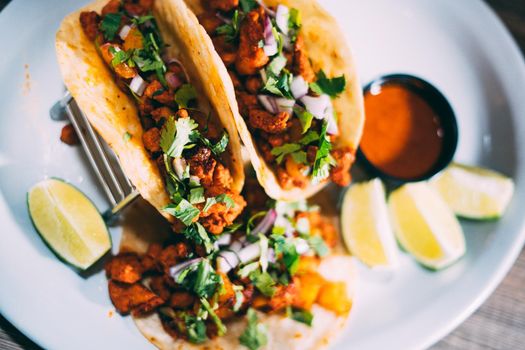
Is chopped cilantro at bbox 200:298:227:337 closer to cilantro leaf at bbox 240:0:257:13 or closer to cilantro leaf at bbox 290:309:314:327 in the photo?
cilantro leaf at bbox 290:309:314:327

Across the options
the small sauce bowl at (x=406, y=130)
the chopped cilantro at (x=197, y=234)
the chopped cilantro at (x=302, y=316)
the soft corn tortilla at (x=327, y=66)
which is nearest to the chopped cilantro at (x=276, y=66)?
the soft corn tortilla at (x=327, y=66)

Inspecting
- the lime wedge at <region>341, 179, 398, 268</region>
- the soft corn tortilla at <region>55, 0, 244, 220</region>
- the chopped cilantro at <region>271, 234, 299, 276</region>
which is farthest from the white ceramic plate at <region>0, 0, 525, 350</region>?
the chopped cilantro at <region>271, 234, 299, 276</region>

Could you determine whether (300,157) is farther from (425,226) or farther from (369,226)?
(425,226)

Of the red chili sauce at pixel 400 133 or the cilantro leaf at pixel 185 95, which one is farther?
the red chili sauce at pixel 400 133

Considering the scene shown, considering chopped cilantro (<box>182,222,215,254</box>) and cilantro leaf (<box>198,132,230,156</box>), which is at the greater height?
cilantro leaf (<box>198,132,230,156</box>)

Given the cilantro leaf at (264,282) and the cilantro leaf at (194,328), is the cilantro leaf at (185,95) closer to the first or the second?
the cilantro leaf at (264,282)
